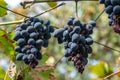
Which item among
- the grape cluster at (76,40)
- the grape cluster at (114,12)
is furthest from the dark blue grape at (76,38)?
the grape cluster at (114,12)

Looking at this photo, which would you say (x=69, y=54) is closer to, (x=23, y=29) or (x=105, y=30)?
(x=23, y=29)

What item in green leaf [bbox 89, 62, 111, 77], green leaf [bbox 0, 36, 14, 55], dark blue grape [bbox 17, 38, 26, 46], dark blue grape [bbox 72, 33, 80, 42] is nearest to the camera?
dark blue grape [bbox 72, 33, 80, 42]

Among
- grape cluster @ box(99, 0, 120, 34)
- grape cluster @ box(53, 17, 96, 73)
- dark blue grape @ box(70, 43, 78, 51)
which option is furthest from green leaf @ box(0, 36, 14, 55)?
grape cluster @ box(99, 0, 120, 34)

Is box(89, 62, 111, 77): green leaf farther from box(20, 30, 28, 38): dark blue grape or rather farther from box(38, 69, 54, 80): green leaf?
box(20, 30, 28, 38): dark blue grape

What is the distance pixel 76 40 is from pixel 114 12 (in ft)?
0.60

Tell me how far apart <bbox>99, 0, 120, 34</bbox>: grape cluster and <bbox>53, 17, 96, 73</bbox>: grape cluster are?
130 millimetres

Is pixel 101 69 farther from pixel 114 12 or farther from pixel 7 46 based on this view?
pixel 114 12

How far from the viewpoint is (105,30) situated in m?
6.40

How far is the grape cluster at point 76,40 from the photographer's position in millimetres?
1503

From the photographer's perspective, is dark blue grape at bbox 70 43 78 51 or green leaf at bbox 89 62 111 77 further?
green leaf at bbox 89 62 111 77

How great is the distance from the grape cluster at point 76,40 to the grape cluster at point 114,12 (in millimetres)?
130

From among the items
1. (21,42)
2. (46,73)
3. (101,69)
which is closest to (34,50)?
(21,42)

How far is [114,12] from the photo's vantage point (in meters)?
1.43

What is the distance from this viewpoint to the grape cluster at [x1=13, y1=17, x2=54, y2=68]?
5.23ft
